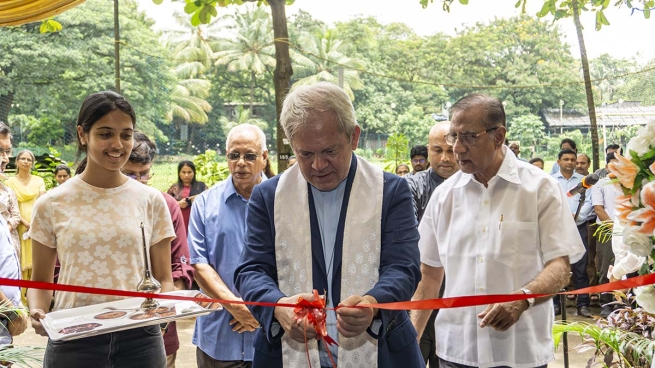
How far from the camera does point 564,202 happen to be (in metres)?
3.25

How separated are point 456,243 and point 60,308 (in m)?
1.71

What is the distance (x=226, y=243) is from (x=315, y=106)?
1.73 metres

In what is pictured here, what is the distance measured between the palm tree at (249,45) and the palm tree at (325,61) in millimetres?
2227

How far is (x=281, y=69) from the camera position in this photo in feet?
28.6

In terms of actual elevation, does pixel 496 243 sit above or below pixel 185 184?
below

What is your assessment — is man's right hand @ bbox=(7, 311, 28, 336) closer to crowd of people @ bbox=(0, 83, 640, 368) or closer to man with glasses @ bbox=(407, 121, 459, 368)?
crowd of people @ bbox=(0, 83, 640, 368)

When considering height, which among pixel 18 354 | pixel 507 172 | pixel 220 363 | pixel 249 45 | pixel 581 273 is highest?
pixel 249 45

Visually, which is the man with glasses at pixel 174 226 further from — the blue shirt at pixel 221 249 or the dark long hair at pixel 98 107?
Answer: the dark long hair at pixel 98 107

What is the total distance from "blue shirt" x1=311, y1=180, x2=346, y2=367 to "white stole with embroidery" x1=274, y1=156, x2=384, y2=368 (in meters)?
0.04

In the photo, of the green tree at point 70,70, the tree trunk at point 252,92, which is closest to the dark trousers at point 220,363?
the green tree at point 70,70

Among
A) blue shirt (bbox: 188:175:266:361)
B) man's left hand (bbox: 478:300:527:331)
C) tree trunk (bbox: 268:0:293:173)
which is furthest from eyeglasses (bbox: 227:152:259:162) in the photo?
tree trunk (bbox: 268:0:293:173)

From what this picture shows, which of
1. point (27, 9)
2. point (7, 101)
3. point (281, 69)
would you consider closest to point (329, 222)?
point (27, 9)

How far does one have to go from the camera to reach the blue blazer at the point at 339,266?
8.09 ft

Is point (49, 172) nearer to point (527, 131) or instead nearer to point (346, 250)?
point (346, 250)
